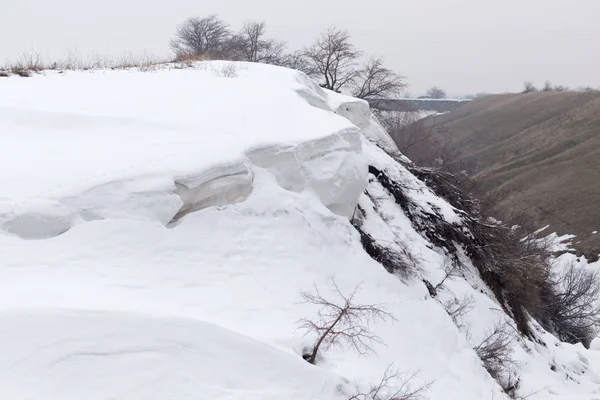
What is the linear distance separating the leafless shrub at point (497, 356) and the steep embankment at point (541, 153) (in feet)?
38.9

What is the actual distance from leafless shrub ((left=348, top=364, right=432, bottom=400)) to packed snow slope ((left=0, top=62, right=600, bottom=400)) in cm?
8

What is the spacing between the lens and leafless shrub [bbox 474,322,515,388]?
686cm

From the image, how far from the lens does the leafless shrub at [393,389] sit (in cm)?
403

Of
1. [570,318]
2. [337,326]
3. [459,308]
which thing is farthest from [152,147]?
[570,318]

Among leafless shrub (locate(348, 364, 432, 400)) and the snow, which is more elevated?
the snow

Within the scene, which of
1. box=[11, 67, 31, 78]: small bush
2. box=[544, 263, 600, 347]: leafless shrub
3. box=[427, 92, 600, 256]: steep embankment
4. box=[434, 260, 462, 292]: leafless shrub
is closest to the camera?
box=[434, 260, 462, 292]: leafless shrub

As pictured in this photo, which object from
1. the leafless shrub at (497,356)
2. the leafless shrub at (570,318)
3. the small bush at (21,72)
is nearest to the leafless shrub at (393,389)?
the leafless shrub at (497,356)

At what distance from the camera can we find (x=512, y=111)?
213 ft

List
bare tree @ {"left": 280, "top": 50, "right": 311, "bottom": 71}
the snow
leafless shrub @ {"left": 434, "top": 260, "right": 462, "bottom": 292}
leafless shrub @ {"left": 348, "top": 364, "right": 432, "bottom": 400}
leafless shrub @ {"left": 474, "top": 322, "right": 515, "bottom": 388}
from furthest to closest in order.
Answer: bare tree @ {"left": 280, "top": 50, "right": 311, "bottom": 71} → leafless shrub @ {"left": 434, "top": 260, "right": 462, "bottom": 292} → leafless shrub @ {"left": 474, "top": 322, "right": 515, "bottom": 388} → leafless shrub @ {"left": 348, "top": 364, "right": 432, "bottom": 400} → the snow

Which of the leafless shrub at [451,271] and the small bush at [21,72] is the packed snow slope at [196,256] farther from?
the small bush at [21,72]

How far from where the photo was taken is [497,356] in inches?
279

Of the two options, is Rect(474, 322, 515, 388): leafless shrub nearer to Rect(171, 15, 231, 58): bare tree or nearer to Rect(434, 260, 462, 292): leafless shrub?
Rect(434, 260, 462, 292): leafless shrub

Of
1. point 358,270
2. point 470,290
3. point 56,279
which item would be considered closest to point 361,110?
point 470,290

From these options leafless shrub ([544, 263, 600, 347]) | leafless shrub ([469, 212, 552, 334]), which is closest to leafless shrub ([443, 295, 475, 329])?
leafless shrub ([469, 212, 552, 334])
